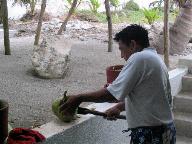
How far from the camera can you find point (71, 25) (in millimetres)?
16141

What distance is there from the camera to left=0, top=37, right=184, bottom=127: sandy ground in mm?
5332

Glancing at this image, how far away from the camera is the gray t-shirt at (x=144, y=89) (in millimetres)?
2727

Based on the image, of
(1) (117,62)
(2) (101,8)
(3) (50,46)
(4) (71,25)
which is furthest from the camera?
(2) (101,8)

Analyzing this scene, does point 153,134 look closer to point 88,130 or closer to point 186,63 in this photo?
point 88,130

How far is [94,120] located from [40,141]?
1344 millimetres

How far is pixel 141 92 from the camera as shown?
9.18ft

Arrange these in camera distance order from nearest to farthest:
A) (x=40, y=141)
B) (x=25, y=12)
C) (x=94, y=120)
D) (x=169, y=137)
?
(x=169, y=137) → (x=40, y=141) → (x=94, y=120) → (x=25, y=12)

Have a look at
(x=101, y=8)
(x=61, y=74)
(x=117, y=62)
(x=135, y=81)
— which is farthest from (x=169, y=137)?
(x=101, y=8)

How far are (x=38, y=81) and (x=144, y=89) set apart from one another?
4616mm

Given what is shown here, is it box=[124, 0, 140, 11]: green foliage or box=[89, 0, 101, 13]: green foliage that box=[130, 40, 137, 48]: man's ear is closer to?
box=[89, 0, 101, 13]: green foliage

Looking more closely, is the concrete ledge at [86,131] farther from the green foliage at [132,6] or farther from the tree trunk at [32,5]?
the green foliage at [132,6]

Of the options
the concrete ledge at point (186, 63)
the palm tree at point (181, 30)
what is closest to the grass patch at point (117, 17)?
the palm tree at point (181, 30)

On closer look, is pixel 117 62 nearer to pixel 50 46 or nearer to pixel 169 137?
pixel 50 46

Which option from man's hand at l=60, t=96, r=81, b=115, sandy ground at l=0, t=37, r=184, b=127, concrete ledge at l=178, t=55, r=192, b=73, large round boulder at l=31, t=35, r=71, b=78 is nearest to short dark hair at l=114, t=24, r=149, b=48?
man's hand at l=60, t=96, r=81, b=115
